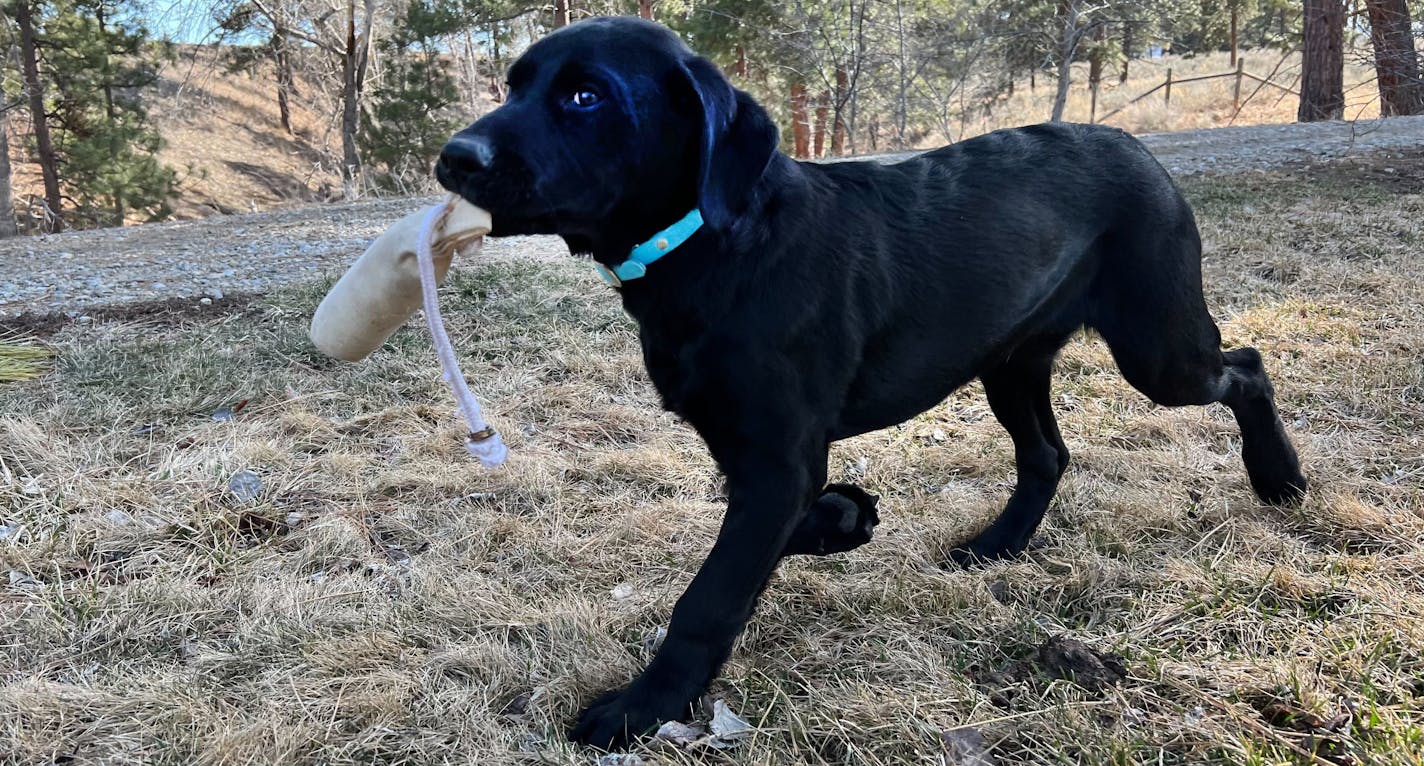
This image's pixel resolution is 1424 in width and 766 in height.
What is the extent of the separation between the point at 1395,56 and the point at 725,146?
7.93 metres

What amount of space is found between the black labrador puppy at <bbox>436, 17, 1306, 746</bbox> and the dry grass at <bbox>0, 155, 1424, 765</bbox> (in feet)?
1.04

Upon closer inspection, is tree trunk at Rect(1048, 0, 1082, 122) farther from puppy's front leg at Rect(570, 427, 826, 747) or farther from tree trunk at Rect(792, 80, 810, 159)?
puppy's front leg at Rect(570, 427, 826, 747)

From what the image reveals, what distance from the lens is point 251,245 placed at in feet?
29.3

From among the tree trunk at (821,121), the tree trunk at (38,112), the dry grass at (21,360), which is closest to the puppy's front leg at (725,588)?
the dry grass at (21,360)

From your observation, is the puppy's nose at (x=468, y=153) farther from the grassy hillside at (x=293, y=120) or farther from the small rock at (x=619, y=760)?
the grassy hillside at (x=293, y=120)

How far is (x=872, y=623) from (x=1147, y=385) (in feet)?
3.53

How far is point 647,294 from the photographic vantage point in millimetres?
2096

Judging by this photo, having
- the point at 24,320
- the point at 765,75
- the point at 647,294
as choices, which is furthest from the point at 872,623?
the point at 765,75

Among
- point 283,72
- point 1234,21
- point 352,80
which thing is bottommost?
point 352,80

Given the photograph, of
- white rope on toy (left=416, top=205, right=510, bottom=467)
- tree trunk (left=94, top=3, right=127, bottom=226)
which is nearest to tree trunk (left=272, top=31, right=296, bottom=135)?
tree trunk (left=94, top=3, right=127, bottom=226)

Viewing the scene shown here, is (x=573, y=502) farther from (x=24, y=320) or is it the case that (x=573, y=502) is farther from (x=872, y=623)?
(x=24, y=320)

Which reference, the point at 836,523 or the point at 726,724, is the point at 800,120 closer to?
the point at 836,523

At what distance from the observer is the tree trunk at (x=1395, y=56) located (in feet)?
27.6

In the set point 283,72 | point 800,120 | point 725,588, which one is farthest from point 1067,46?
point 283,72
